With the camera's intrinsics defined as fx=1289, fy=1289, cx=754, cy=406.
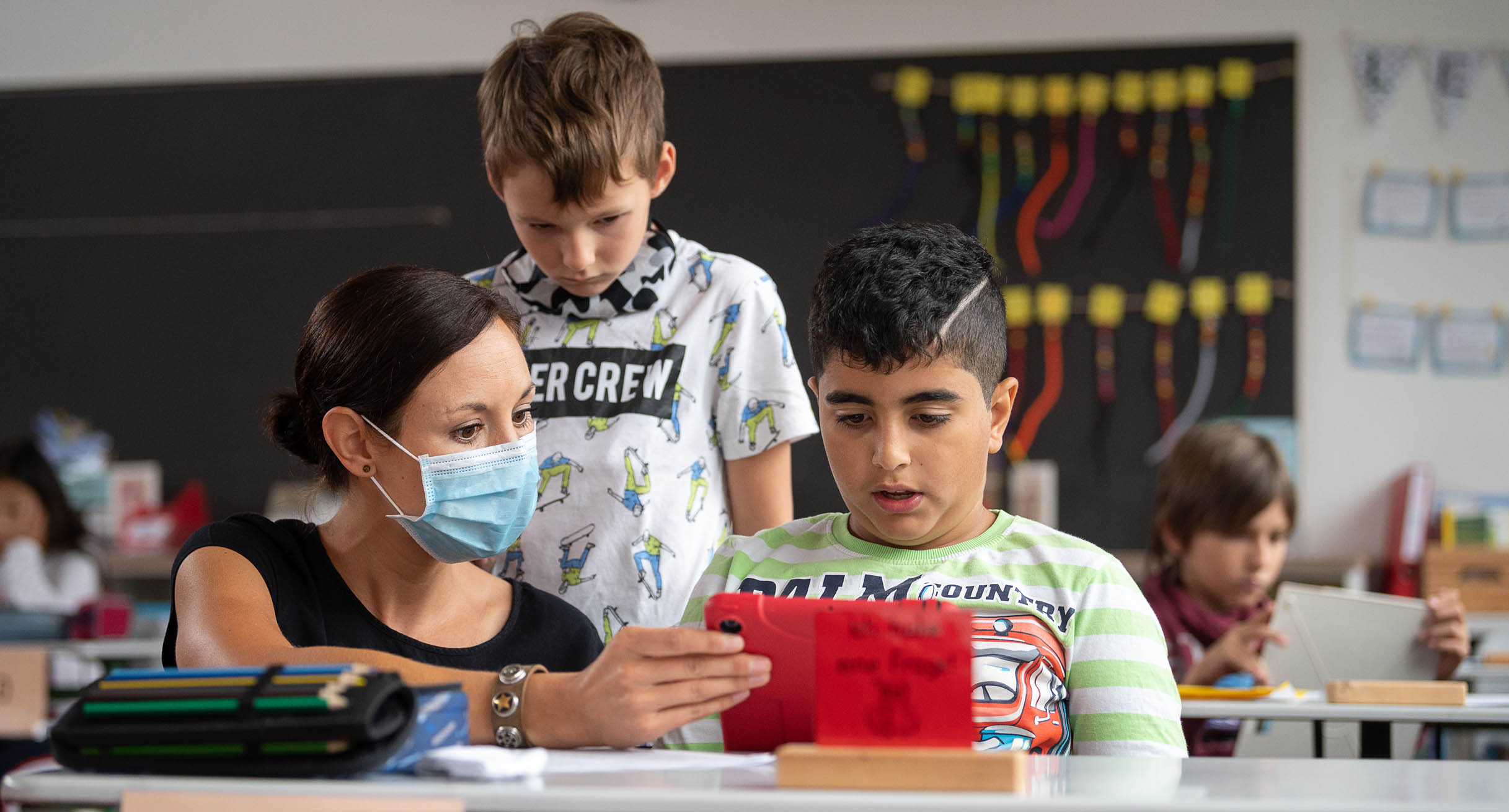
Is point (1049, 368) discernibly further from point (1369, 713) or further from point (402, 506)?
point (402, 506)

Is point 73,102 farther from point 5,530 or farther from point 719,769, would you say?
point 719,769

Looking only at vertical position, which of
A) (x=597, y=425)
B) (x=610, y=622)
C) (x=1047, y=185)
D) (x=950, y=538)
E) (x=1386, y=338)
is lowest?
(x=610, y=622)

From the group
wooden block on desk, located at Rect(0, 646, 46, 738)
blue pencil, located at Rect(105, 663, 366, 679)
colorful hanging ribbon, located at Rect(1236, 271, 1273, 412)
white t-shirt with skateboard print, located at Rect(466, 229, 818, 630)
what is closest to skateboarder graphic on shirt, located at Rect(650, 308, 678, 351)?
white t-shirt with skateboard print, located at Rect(466, 229, 818, 630)

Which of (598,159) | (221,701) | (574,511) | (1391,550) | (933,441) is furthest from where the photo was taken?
(1391,550)

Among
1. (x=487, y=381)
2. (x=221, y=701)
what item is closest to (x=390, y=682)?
(x=221, y=701)

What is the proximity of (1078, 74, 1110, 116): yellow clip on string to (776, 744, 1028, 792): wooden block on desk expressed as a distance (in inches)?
154

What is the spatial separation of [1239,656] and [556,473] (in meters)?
1.31

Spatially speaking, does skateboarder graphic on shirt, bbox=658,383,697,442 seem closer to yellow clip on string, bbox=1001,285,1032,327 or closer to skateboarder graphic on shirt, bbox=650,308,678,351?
skateboarder graphic on shirt, bbox=650,308,678,351

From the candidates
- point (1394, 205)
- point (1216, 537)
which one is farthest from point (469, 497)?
point (1394, 205)

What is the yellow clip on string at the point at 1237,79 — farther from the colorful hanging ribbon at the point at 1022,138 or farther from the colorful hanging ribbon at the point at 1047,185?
the colorful hanging ribbon at the point at 1022,138

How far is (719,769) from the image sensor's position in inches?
37.9

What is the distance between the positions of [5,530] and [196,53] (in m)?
1.95

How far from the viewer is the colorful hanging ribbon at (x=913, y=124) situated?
4520 millimetres

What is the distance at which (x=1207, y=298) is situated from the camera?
14.2 ft
